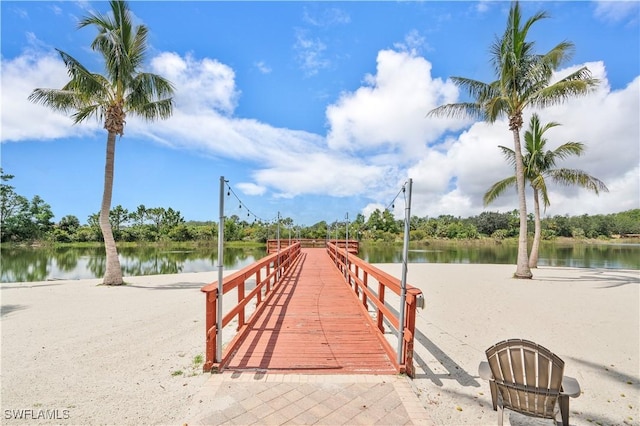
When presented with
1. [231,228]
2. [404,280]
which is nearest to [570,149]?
[404,280]

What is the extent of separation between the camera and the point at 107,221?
35.0ft

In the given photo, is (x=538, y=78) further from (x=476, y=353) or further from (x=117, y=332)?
(x=117, y=332)

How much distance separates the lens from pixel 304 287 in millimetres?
7992

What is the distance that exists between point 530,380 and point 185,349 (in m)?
4.18

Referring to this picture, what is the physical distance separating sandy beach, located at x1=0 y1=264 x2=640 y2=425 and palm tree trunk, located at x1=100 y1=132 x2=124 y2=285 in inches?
41.8

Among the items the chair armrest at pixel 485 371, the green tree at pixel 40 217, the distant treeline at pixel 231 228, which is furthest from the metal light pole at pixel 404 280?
the green tree at pixel 40 217

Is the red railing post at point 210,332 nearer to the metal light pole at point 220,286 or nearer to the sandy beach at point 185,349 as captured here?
the metal light pole at point 220,286

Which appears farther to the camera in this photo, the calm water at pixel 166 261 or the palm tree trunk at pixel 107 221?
the calm water at pixel 166 261

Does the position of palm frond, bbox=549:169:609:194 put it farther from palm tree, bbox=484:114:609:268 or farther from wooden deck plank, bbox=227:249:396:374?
wooden deck plank, bbox=227:249:396:374

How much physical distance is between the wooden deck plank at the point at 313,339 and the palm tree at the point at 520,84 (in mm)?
9829

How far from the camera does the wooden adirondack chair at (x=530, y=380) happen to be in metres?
2.19

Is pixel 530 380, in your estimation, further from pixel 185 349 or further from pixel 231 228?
pixel 231 228

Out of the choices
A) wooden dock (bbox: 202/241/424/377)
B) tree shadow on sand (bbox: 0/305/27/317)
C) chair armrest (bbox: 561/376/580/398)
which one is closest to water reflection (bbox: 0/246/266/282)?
tree shadow on sand (bbox: 0/305/27/317)

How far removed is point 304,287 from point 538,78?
1159cm
